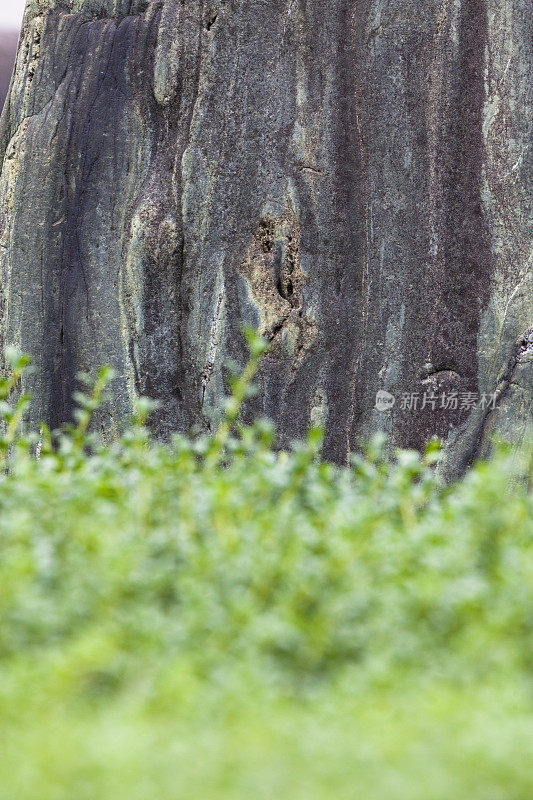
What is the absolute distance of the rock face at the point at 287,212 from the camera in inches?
164

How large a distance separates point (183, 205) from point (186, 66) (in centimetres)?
70

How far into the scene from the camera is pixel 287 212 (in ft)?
14.1

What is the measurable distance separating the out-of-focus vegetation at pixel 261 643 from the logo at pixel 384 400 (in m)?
1.52

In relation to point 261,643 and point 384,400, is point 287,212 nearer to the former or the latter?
point 384,400

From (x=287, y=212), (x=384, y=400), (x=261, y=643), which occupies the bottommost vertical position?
(x=261, y=643)

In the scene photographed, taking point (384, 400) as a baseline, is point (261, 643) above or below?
below

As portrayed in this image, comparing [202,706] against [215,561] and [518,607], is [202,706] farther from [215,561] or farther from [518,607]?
[518,607]

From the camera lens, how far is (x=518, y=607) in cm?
196

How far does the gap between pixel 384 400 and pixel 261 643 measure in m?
2.47

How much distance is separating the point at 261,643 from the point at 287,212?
2.82 meters

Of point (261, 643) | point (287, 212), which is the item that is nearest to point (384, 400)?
point (287, 212)

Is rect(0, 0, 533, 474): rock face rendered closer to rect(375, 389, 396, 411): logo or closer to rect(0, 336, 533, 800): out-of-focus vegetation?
rect(375, 389, 396, 411): logo

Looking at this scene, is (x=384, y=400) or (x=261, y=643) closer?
(x=261, y=643)

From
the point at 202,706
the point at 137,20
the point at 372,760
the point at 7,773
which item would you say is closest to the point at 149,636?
the point at 202,706
